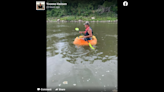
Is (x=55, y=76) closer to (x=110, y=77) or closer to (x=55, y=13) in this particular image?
(x=110, y=77)

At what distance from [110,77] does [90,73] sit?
25.2 inches

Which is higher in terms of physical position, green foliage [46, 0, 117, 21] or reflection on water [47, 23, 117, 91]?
green foliage [46, 0, 117, 21]

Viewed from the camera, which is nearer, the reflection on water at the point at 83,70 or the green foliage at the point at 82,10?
the reflection on water at the point at 83,70

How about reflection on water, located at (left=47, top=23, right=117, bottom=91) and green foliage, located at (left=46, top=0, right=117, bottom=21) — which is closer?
reflection on water, located at (left=47, top=23, right=117, bottom=91)

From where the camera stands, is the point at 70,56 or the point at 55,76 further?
the point at 70,56

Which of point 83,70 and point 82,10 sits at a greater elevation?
point 82,10

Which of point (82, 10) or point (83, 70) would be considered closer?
point (83, 70)

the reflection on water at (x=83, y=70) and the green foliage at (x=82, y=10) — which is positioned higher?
the green foliage at (x=82, y=10)
